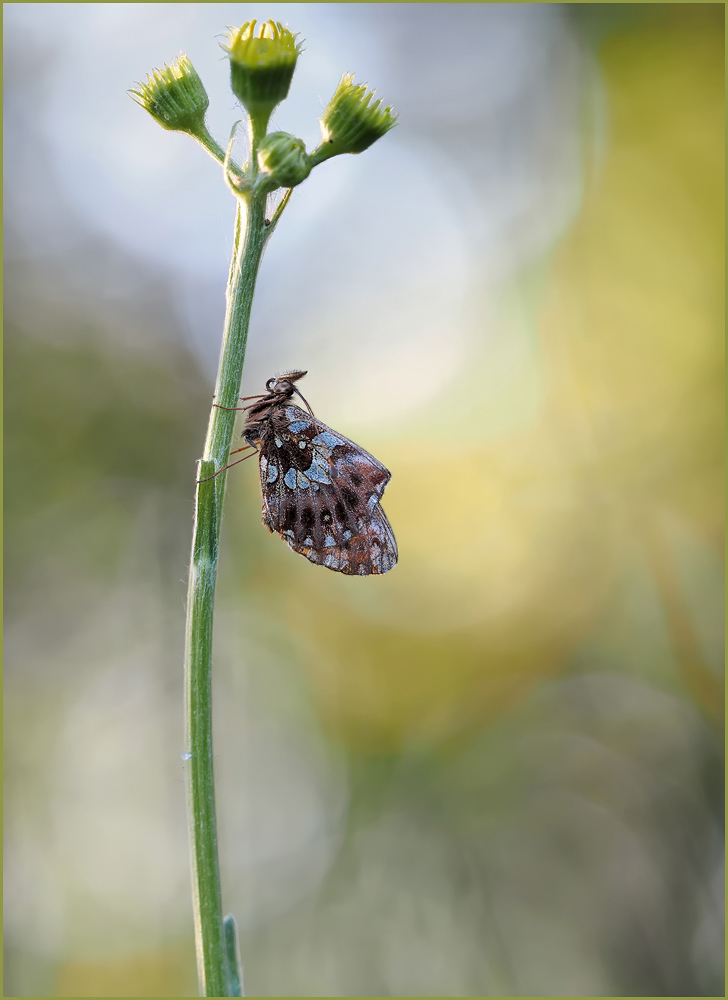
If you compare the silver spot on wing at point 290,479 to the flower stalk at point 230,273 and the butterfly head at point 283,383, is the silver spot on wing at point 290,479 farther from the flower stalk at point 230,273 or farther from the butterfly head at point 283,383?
the flower stalk at point 230,273

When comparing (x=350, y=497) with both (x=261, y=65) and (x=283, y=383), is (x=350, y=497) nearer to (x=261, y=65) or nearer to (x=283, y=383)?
(x=283, y=383)

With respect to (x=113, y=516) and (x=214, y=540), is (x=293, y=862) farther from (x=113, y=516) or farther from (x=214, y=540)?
(x=214, y=540)

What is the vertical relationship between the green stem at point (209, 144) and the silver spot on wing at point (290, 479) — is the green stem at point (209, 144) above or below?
above

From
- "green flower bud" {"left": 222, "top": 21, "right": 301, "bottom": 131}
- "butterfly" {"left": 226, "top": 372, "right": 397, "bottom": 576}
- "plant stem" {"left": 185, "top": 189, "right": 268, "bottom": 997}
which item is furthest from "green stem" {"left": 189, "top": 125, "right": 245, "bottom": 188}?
"butterfly" {"left": 226, "top": 372, "right": 397, "bottom": 576}

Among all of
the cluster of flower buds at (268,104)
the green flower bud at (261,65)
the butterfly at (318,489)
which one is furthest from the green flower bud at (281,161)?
the butterfly at (318,489)

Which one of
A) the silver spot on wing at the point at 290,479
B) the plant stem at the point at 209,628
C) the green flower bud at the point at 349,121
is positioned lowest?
the plant stem at the point at 209,628

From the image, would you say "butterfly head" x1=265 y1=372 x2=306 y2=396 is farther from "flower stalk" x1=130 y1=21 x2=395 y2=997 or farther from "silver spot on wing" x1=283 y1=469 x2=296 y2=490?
"flower stalk" x1=130 y1=21 x2=395 y2=997

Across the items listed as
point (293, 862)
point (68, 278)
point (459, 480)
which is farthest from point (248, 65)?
point (68, 278)
